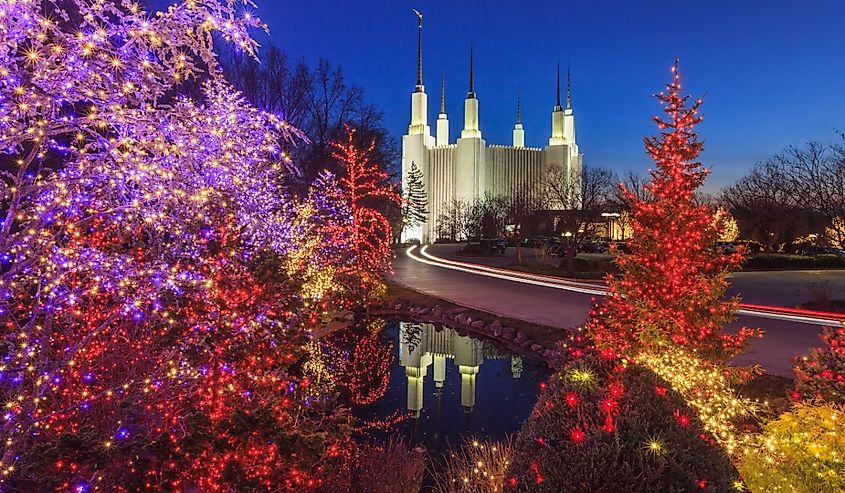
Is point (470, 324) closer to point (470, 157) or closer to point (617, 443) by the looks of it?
point (617, 443)

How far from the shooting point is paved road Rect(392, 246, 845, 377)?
10.6 metres

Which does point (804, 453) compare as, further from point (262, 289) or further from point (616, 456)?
point (262, 289)

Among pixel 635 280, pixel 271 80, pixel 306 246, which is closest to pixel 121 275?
pixel 635 280

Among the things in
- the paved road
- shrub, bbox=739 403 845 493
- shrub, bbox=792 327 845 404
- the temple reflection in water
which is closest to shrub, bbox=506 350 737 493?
shrub, bbox=739 403 845 493

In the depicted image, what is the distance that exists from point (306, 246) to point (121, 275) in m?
9.09

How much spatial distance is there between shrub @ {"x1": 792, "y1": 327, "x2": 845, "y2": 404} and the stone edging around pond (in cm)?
487

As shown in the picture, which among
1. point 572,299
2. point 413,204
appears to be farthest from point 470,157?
point 572,299

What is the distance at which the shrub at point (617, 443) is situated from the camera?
8.02 feet

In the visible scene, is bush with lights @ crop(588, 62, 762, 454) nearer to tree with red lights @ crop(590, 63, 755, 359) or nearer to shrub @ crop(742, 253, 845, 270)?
tree with red lights @ crop(590, 63, 755, 359)

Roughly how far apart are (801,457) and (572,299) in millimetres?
14403

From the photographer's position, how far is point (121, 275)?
14.4ft

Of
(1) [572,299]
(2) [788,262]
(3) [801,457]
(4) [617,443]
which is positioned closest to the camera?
(4) [617,443]

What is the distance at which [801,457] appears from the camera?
12.4 ft

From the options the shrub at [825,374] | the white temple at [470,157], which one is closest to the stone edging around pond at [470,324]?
the shrub at [825,374]
